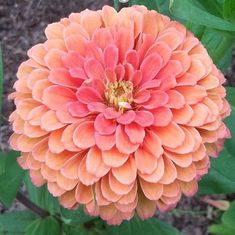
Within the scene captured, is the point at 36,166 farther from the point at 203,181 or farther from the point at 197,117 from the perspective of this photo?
the point at 203,181

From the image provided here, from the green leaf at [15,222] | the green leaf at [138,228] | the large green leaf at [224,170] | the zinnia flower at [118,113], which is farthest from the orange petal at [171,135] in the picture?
the green leaf at [15,222]

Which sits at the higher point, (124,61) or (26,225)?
(124,61)

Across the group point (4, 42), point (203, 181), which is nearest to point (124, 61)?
point (203, 181)

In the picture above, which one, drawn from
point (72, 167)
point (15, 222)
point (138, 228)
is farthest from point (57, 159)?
point (15, 222)

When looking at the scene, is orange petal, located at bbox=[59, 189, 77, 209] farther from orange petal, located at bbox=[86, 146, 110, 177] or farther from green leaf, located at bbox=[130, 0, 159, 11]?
green leaf, located at bbox=[130, 0, 159, 11]

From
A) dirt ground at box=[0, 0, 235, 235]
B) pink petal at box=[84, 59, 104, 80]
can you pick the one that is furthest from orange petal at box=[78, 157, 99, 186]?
dirt ground at box=[0, 0, 235, 235]
